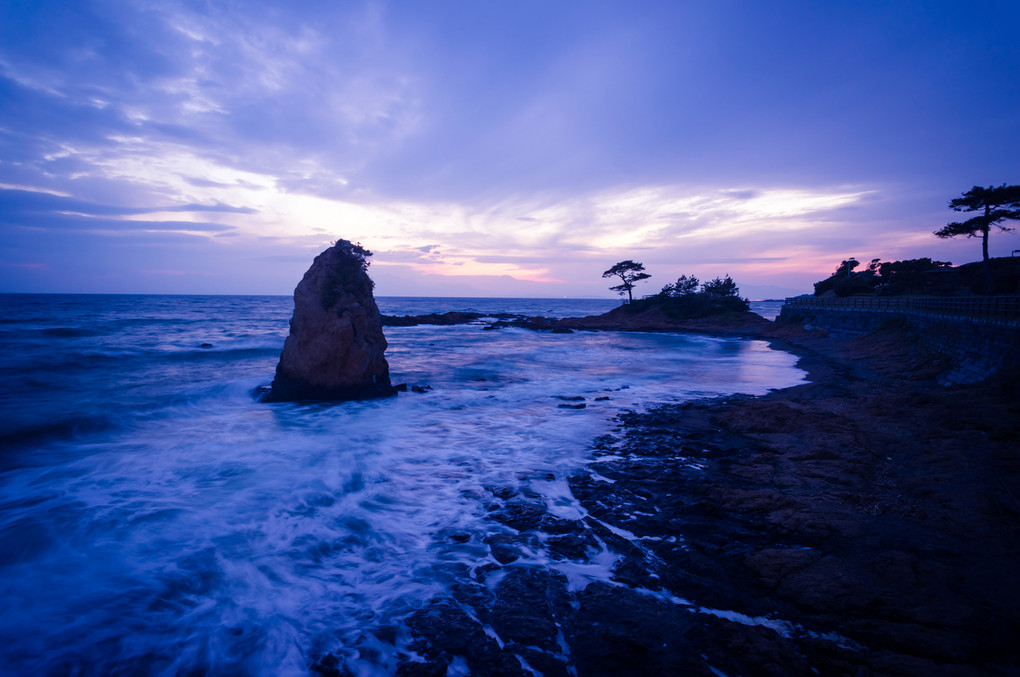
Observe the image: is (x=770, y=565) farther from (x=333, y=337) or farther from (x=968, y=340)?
(x=968, y=340)

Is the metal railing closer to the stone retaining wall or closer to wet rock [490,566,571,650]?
the stone retaining wall

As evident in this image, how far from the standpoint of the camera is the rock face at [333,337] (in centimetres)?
1270

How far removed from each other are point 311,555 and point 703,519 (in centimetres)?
491

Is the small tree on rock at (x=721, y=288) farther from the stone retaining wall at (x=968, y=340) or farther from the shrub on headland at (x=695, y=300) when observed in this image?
the stone retaining wall at (x=968, y=340)

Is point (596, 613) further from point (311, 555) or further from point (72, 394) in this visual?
point (72, 394)

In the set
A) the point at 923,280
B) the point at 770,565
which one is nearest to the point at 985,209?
the point at 923,280

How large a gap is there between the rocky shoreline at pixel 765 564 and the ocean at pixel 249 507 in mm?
316

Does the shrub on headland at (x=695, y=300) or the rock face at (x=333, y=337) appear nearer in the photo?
the rock face at (x=333, y=337)

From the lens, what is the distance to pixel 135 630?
13.8 feet

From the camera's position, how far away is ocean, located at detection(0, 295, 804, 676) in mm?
4109

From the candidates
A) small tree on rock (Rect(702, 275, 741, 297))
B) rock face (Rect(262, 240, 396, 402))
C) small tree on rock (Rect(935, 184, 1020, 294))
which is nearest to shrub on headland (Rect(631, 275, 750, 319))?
small tree on rock (Rect(702, 275, 741, 297))

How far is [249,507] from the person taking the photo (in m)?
6.64

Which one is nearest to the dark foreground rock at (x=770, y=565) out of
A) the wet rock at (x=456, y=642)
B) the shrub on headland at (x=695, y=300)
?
the wet rock at (x=456, y=642)

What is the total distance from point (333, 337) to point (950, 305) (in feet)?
70.5
